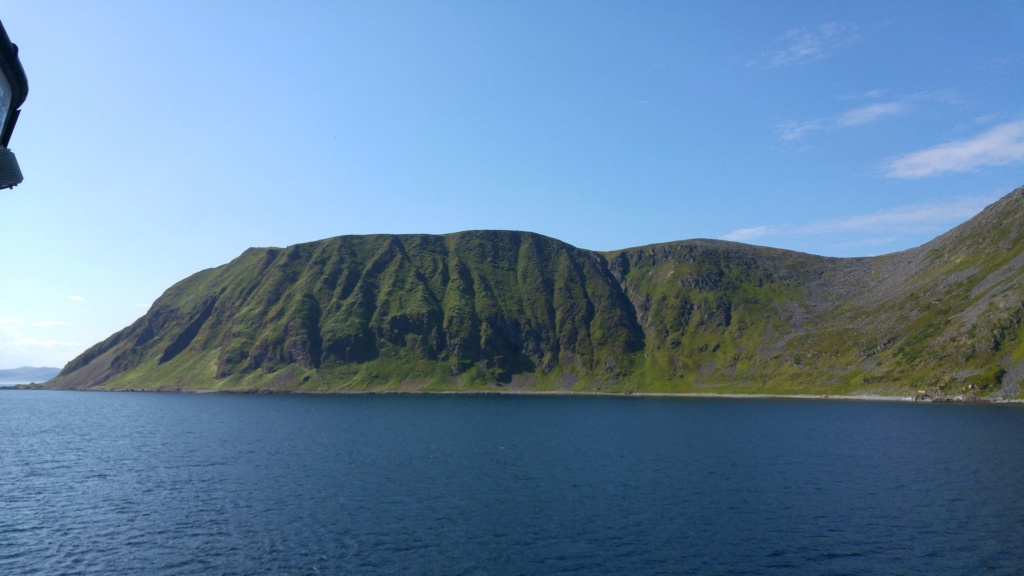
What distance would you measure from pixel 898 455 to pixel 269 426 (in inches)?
5160

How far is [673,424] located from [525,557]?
109 metres

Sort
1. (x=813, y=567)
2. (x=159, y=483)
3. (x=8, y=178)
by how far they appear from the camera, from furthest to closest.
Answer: (x=159, y=483), (x=813, y=567), (x=8, y=178)

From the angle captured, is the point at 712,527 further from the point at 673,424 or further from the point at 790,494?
the point at 673,424

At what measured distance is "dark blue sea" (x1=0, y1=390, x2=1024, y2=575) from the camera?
4822 centimetres

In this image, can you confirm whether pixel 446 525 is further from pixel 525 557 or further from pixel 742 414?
pixel 742 414

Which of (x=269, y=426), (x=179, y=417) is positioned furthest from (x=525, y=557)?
(x=179, y=417)

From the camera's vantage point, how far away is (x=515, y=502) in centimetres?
6794

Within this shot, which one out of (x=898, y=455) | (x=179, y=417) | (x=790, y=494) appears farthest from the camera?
(x=179, y=417)

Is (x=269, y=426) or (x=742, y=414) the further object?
(x=742, y=414)

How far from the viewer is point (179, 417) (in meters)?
170

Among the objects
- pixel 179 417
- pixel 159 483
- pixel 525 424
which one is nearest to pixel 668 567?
pixel 159 483

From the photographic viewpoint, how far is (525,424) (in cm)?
15250

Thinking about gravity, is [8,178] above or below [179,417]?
above

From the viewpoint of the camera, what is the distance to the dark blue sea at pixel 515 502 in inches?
1898
